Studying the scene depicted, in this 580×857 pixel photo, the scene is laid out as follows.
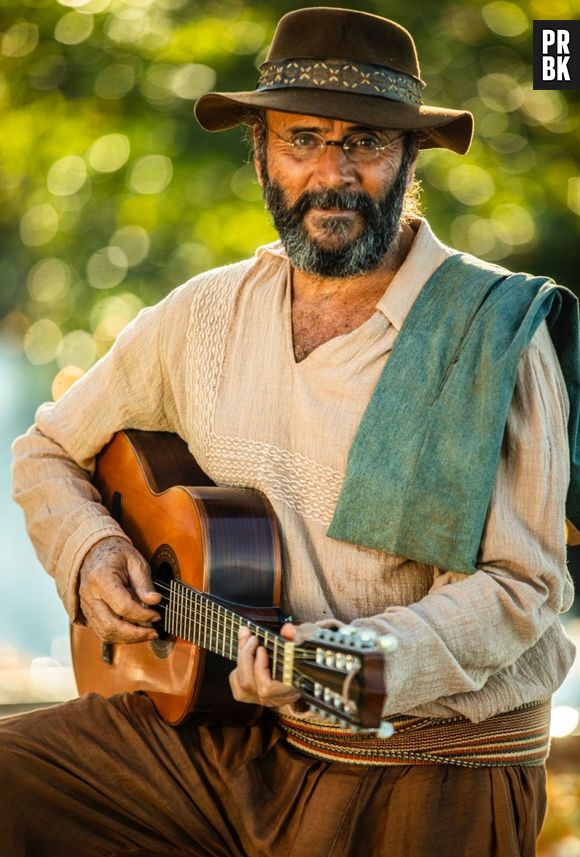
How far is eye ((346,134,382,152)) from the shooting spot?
3.05 m

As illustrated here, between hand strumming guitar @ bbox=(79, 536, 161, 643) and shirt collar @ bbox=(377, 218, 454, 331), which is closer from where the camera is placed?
shirt collar @ bbox=(377, 218, 454, 331)

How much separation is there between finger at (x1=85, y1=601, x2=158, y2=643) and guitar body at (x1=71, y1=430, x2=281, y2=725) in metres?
0.05

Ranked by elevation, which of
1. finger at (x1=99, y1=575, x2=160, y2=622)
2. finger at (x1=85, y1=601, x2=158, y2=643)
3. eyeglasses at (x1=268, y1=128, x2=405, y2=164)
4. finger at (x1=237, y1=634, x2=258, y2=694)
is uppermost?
eyeglasses at (x1=268, y1=128, x2=405, y2=164)

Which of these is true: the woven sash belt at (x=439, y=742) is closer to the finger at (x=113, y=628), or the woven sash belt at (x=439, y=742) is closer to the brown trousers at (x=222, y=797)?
the brown trousers at (x=222, y=797)

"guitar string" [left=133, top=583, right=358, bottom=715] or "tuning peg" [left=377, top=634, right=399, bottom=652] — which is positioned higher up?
"tuning peg" [left=377, top=634, right=399, bottom=652]

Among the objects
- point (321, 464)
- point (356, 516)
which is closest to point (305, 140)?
point (321, 464)

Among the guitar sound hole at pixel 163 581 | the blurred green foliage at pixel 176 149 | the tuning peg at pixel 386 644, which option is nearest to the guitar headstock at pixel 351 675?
the tuning peg at pixel 386 644

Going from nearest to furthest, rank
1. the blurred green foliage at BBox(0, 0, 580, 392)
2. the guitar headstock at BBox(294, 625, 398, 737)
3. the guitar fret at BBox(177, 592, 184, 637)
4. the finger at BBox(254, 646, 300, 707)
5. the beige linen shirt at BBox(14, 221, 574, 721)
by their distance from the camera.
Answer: the guitar headstock at BBox(294, 625, 398, 737) < the finger at BBox(254, 646, 300, 707) < the beige linen shirt at BBox(14, 221, 574, 721) < the guitar fret at BBox(177, 592, 184, 637) < the blurred green foliage at BBox(0, 0, 580, 392)

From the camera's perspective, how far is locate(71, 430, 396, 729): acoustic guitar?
7.38 feet

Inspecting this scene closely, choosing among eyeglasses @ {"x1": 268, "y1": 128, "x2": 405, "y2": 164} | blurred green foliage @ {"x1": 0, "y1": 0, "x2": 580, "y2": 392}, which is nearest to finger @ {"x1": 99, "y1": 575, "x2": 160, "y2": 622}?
eyeglasses @ {"x1": 268, "y1": 128, "x2": 405, "y2": 164}

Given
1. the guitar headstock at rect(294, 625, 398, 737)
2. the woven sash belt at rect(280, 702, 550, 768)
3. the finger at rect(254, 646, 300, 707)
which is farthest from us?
the woven sash belt at rect(280, 702, 550, 768)

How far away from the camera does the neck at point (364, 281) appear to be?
315 centimetres

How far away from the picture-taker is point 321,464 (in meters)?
2.98

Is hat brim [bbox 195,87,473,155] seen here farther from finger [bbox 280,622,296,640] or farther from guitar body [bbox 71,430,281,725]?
finger [bbox 280,622,296,640]
